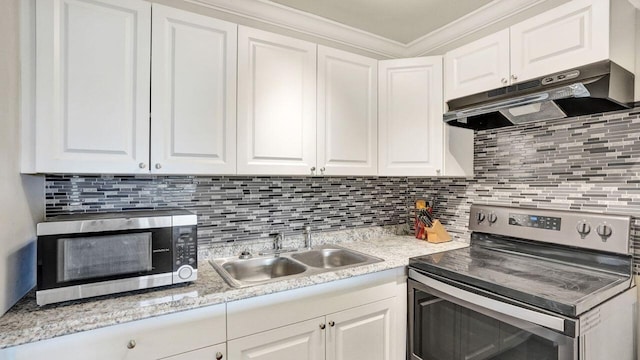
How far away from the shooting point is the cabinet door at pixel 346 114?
5.91ft

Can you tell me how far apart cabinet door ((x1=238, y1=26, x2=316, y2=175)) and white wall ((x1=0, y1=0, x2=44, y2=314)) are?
2.67ft

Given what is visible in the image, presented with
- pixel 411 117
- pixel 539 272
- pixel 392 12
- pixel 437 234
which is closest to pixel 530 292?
pixel 539 272

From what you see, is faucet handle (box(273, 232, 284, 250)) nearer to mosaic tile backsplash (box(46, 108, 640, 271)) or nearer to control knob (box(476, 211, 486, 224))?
mosaic tile backsplash (box(46, 108, 640, 271))

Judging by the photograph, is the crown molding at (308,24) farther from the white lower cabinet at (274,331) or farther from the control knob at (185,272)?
the white lower cabinet at (274,331)

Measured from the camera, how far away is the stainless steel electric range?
115cm

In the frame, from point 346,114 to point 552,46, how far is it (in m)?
1.05

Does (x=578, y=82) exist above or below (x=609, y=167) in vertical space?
above

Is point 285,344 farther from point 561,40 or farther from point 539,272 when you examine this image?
point 561,40

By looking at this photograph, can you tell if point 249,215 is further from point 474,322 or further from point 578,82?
point 578,82

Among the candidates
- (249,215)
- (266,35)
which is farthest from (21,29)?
(249,215)

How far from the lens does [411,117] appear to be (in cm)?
199

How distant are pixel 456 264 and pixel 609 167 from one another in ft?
2.83

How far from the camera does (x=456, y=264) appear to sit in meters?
1.60

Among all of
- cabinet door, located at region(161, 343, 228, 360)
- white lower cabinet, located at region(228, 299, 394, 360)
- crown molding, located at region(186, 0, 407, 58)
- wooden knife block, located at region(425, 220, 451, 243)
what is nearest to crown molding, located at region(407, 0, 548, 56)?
crown molding, located at region(186, 0, 407, 58)
